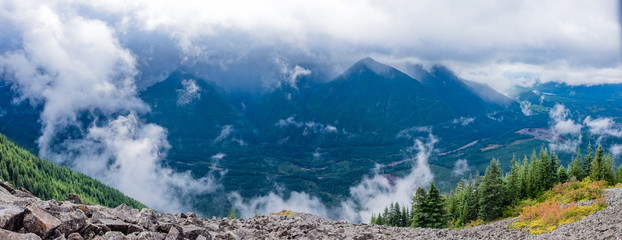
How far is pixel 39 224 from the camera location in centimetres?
1571

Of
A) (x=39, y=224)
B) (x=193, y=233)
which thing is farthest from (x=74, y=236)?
(x=193, y=233)

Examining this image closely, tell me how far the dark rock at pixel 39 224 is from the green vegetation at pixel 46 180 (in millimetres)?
145619

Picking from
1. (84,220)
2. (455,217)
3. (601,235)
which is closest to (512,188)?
(455,217)

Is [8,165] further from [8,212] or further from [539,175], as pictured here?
[539,175]

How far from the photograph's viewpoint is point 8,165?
483 ft

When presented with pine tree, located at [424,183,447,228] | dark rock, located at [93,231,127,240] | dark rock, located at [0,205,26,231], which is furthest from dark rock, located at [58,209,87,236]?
pine tree, located at [424,183,447,228]

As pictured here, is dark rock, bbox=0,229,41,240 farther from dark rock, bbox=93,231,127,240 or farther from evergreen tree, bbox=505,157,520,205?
evergreen tree, bbox=505,157,520,205

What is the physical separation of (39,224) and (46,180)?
17616 centimetres

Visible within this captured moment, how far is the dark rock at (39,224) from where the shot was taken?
15594 mm

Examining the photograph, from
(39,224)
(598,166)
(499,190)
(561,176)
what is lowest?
(499,190)

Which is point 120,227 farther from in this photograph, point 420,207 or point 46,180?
point 46,180

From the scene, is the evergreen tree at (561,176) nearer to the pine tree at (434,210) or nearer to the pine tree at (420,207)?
the pine tree at (434,210)

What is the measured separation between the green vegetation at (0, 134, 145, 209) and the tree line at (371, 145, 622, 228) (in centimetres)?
13376

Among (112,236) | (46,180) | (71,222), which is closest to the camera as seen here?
(71,222)
